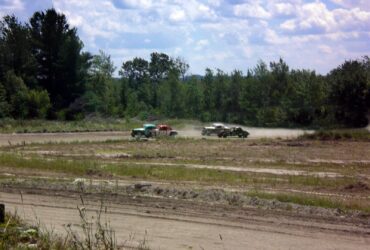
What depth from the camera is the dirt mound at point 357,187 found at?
2436cm

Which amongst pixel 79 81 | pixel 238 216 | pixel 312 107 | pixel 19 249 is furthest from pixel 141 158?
pixel 79 81

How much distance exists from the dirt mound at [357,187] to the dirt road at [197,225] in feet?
27.4

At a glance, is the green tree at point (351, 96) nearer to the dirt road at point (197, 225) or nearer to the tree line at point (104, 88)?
the tree line at point (104, 88)

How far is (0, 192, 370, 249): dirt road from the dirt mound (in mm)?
8353

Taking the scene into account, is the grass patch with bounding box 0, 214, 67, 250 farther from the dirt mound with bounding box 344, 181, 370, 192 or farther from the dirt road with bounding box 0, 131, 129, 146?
the dirt road with bounding box 0, 131, 129, 146

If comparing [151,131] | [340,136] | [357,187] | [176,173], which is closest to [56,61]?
[151,131]

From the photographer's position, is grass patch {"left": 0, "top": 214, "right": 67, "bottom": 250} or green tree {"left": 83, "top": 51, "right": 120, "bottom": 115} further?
green tree {"left": 83, "top": 51, "right": 120, "bottom": 115}

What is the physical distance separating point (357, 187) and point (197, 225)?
37.4 ft

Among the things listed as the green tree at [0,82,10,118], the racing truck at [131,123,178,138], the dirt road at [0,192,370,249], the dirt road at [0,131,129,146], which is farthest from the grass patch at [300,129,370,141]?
the green tree at [0,82,10,118]

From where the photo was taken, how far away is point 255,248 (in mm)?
13328

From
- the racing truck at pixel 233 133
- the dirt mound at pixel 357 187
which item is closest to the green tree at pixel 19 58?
the racing truck at pixel 233 133

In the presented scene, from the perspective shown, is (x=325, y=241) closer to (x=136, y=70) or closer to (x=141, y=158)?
(x=141, y=158)

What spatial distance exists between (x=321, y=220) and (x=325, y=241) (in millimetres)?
2544

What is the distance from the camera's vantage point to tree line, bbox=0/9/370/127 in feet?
298
